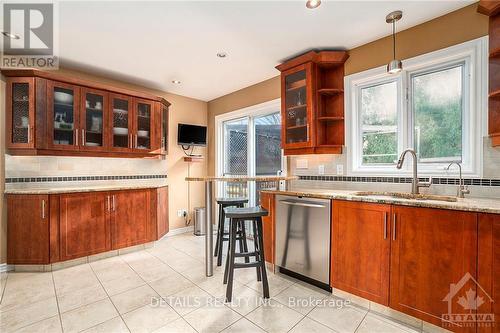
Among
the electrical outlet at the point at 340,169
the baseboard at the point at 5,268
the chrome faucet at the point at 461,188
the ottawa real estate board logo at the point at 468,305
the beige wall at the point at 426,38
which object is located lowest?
the baseboard at the point at 5,268

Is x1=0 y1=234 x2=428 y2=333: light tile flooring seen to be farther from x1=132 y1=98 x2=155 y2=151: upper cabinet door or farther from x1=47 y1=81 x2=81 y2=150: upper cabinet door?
x1=132 y1=98 x2=155 y2=151: upper cabinet door

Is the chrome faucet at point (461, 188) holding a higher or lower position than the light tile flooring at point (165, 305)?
higher

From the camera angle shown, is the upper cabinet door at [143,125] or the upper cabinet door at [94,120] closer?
the upper cabinet door at [94,120]

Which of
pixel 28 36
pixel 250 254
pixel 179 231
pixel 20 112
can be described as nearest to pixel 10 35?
pixel 28 36

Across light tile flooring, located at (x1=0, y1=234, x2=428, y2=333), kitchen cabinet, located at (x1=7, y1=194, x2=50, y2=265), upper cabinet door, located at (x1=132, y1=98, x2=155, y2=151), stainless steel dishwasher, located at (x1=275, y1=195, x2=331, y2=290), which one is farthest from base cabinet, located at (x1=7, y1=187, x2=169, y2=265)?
stainless steel dishwasher, located at (x1=275, y1=195, x2=331, y2=290)

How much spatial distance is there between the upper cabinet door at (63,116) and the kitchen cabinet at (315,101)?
271 cm

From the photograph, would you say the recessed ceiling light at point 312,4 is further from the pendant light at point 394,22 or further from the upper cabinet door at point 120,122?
the upper cabinet door at point 120,122

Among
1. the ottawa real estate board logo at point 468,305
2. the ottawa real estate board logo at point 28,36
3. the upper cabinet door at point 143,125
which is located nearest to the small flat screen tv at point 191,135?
the upper cabinet door at point 143,125

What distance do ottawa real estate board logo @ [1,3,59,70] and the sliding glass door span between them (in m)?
2.64

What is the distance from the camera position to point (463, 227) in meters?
1.53

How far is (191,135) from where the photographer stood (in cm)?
439

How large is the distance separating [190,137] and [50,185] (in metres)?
2.15

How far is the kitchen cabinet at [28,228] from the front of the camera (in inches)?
107

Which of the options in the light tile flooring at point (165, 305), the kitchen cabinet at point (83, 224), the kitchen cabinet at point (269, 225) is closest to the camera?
the light tile flooring at point (165, 305)
